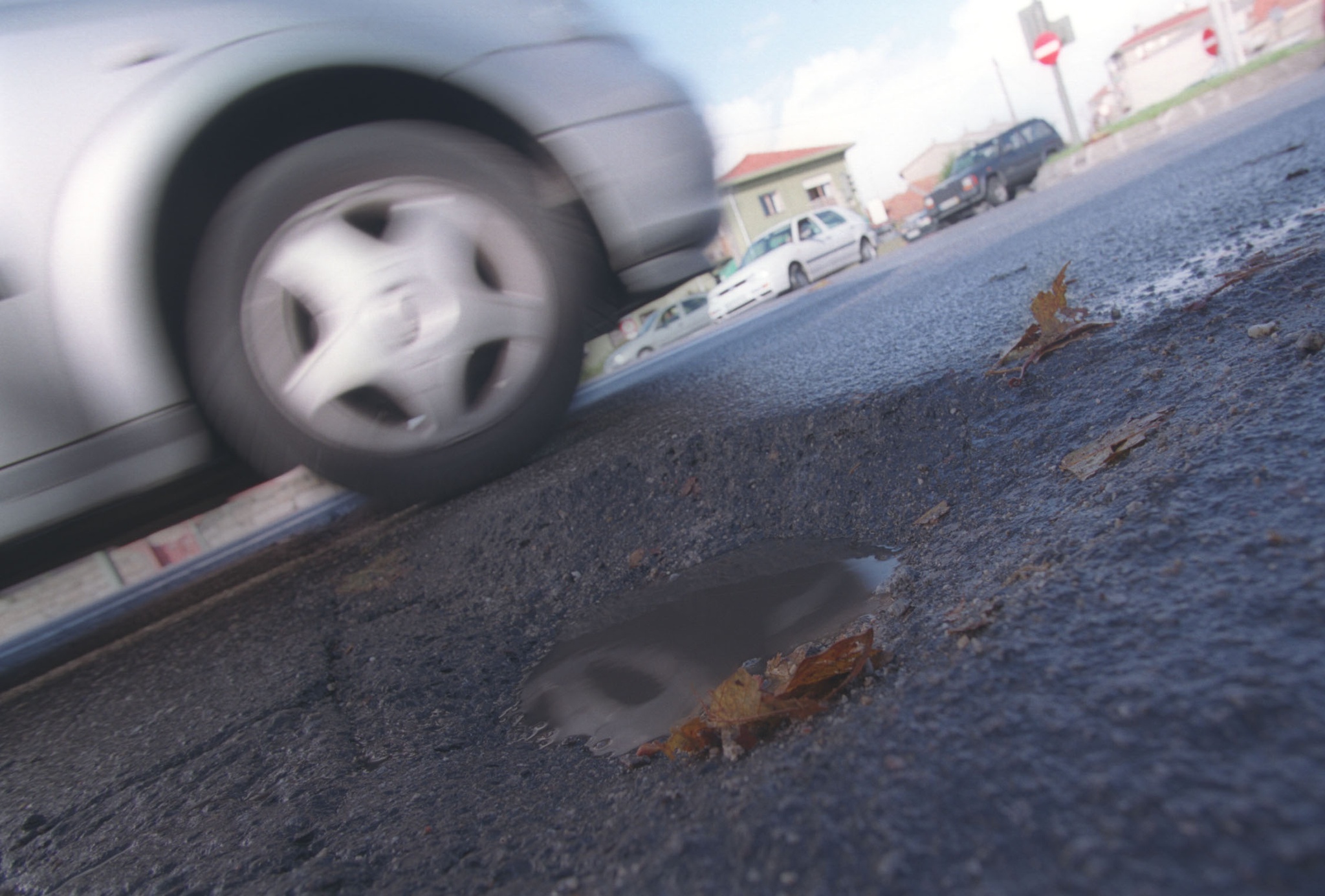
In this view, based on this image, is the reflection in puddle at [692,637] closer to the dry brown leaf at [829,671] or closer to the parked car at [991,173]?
the dry brown leaf at [829,671]

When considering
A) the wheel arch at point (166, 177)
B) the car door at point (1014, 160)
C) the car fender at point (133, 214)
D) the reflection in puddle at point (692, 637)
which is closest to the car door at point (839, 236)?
the car door at point (1014, 160)

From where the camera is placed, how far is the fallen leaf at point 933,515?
1404mm

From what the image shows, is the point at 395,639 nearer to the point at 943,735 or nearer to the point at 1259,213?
the point at 943,735

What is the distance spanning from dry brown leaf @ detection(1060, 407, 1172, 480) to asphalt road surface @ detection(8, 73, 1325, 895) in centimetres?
3

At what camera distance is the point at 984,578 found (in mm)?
1062

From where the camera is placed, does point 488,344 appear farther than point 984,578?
Yes

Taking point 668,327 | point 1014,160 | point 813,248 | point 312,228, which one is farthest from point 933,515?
point 1014,160

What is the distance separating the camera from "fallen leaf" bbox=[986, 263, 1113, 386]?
1.83m

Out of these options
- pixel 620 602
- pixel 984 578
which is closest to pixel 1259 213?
pixel 984 578

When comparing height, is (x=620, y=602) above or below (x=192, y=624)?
below

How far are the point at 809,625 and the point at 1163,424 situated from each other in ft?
2.18

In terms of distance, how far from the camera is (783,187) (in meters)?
36.5

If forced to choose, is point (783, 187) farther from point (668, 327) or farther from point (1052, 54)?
point (668, 327)

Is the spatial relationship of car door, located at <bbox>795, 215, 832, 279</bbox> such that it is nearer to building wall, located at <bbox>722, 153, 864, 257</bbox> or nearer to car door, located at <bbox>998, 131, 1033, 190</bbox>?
car door, located at <bbox>998, 131, 1033, 190</bbox>
